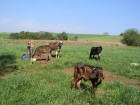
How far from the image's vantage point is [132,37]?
6919 centimetres

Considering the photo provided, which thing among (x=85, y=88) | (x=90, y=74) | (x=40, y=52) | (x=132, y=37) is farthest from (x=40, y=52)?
(x=132, y=37)

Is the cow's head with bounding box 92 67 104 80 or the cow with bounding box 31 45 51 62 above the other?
the cow's head with bounding box 92 67 104 80

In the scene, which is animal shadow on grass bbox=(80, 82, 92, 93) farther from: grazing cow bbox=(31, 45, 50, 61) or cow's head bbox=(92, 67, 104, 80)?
grazing cow bbox=(31, 45, 50, 61)

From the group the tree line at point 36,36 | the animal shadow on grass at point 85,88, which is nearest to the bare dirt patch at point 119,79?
the animal shadow on grass at point 85,88

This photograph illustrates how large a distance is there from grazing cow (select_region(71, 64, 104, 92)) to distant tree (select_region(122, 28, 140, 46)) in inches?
2327

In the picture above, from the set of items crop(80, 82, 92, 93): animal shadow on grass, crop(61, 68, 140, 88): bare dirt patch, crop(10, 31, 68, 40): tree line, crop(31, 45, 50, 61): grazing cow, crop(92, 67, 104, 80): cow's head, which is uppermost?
crop(92, 67, 104, 80): cow's head

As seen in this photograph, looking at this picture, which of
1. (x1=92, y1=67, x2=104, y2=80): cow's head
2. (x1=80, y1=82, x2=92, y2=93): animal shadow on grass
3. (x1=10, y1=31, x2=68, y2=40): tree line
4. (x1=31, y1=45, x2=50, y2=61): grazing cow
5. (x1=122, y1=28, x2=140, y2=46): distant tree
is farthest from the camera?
(x1=10, y1=31, x2=68, y2=40): tree line

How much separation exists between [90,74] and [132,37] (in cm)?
5998

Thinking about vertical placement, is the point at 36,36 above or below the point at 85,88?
below

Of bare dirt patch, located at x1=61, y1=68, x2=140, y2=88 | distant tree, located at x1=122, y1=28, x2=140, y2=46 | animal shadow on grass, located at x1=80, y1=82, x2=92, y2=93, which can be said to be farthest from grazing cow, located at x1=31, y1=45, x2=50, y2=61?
distant tree, located at x1=122, y1=28, x2=140, y2=46

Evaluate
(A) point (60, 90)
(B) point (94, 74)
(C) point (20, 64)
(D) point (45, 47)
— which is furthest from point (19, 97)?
(D) point (45, 47)

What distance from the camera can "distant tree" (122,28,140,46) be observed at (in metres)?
69.0

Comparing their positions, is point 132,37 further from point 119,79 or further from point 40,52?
point 119,79

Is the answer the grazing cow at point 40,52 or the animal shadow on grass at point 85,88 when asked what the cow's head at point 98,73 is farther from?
the grazing cow at point 40,52
